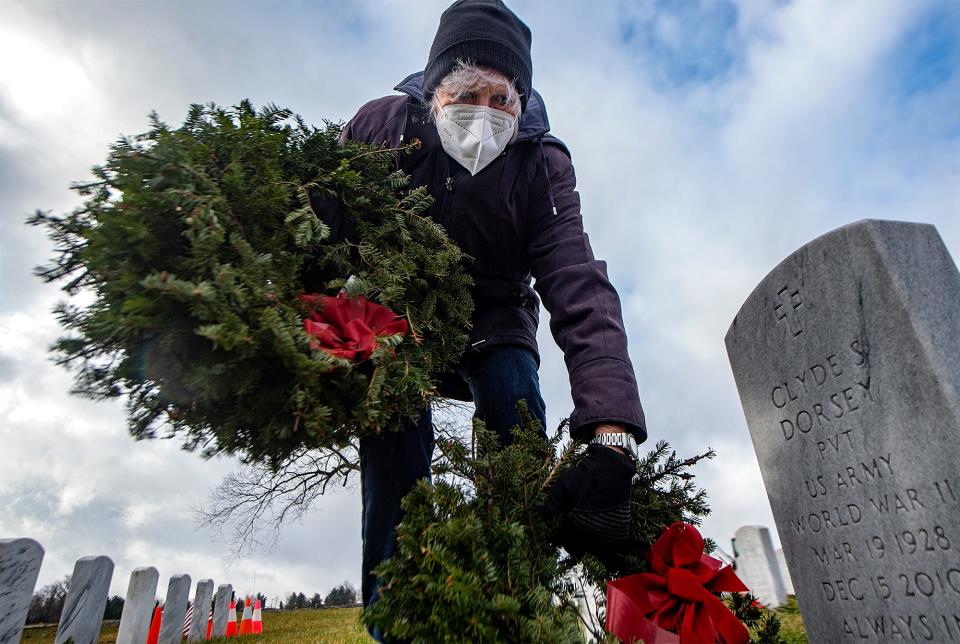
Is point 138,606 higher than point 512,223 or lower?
lower

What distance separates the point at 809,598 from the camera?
8.48 ft

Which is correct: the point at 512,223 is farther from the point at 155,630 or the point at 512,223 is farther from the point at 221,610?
the point at 221,610

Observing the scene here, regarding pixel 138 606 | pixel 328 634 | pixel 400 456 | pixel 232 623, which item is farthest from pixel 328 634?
pixel 400 456

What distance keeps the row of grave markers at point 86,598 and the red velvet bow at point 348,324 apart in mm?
2834

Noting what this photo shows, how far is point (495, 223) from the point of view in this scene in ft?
9.07

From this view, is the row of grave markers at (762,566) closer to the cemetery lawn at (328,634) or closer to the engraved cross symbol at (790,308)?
the cemetery lawn at (328,634)

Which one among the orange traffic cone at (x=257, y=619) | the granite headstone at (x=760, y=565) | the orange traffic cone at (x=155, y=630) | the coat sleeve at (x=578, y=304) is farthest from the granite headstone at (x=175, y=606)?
the granite headstone at (x=760, y=565)

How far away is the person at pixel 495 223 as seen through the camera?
231 cm

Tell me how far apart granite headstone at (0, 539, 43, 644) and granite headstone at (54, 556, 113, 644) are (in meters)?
1.01

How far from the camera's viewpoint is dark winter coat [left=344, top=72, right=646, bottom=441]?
2.58 metres

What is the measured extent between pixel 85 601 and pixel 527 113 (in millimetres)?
4788

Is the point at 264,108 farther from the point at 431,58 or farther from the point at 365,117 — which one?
the point at 431,58

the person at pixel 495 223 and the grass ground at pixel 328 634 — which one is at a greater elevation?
the person at pixel 495 223

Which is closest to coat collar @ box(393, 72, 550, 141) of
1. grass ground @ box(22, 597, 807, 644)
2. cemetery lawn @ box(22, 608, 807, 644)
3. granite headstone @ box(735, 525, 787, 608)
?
grass ground @ box(22, 597, 807, 644)
